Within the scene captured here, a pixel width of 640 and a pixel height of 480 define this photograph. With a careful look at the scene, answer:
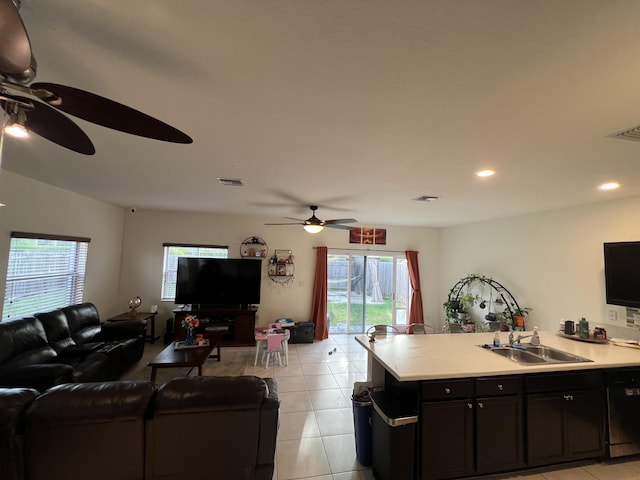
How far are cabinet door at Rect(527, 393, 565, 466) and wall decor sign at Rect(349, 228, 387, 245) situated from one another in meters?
4.75

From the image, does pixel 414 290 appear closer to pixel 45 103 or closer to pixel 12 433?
pixel 12 433

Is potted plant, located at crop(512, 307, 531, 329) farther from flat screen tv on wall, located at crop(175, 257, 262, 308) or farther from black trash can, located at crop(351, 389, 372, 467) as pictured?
flat screen tv on wall, located at crop(175, 257, 262, 308)

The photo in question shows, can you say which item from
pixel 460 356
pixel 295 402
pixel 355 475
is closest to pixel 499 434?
pixel 460 356

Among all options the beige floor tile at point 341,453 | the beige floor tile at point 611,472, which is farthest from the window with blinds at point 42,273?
Answer: the beige floor tile at point 611,472

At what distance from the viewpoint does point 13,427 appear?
1548 mm

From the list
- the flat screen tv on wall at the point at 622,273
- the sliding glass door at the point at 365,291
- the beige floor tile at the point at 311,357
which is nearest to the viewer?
the flat screen tv on wall at the point at 622,273

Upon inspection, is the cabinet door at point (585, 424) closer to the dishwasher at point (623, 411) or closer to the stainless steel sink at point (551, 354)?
the dishwasher at point (623, 411)

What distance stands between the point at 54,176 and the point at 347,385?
4708 millimetres

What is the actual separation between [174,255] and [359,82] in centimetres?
577

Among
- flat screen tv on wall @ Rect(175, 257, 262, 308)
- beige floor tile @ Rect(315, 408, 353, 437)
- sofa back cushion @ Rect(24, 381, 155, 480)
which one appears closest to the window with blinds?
flat screen tv on wall @ Rect(175, 257, 262, 308)

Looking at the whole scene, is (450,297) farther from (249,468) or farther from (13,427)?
(13,427)

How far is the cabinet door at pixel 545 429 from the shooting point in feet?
7.31

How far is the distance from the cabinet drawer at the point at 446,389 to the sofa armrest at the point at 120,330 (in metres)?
4.33

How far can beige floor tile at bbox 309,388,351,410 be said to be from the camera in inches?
130
